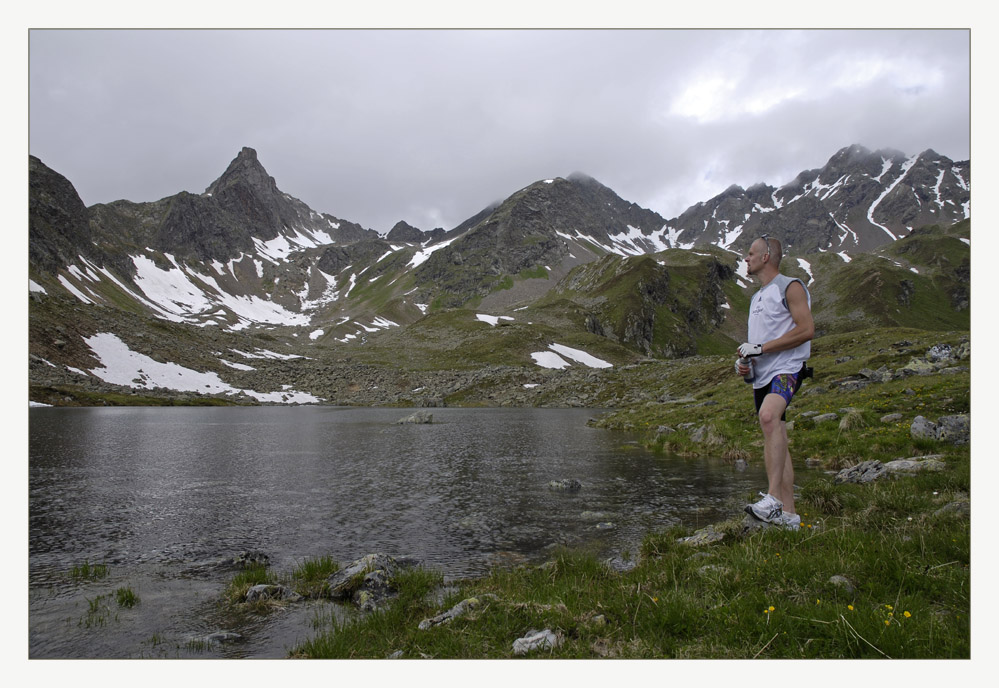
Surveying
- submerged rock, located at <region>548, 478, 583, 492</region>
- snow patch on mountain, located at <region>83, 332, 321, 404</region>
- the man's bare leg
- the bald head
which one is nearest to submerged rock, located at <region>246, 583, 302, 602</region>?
the man's bare leg

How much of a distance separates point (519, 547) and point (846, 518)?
617 cm

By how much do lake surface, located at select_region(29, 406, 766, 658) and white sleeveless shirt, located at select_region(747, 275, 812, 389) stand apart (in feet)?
15.0

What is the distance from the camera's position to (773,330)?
321 inches

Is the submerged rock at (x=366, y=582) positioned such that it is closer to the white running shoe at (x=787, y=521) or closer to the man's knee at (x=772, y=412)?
the white running shoe at (x=787, y=521)

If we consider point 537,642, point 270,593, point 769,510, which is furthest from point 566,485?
point 537,642

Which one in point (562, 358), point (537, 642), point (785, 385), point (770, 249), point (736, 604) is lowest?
point (537, 642)

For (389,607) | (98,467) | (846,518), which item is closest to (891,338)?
(846,518)

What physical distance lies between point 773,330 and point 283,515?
42.9ft

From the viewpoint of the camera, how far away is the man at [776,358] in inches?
308

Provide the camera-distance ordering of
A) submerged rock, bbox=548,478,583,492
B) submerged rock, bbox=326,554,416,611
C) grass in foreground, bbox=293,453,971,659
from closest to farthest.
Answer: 1. grass in foreground, bbox=293,453,971,659
2. submerged rock, bbox=326,554,416,611
3. submerged rock, bbox=548,478,583,492

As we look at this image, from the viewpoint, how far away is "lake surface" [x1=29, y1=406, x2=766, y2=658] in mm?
7664

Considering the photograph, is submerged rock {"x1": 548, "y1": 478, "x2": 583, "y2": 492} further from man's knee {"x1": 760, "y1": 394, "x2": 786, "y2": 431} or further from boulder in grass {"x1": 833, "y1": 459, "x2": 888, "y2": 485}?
man's knee {"x1": 760, "y1": 394, "x2": 786, "y2": 431}

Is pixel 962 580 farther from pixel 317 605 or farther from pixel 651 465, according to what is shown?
pixel 651 465

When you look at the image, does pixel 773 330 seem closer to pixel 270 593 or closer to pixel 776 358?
pixel 776 358
